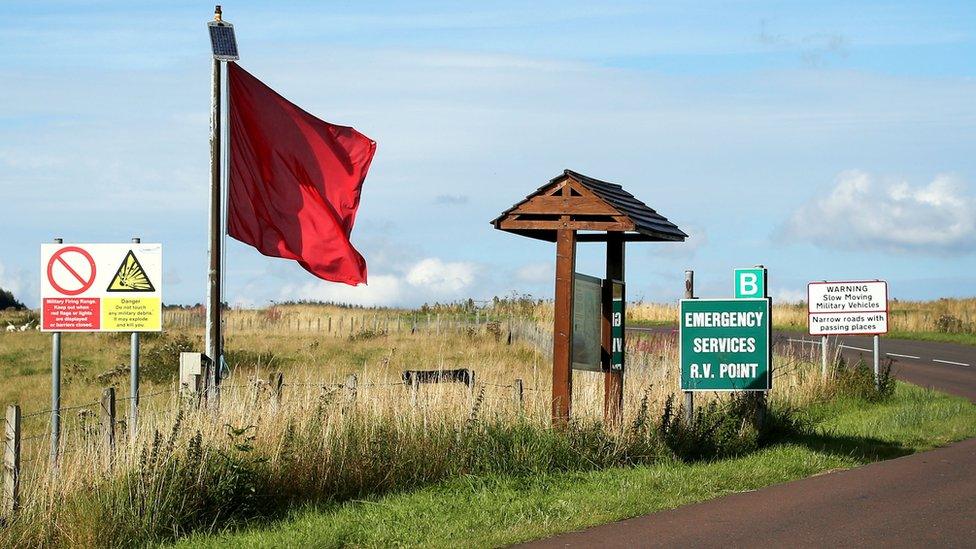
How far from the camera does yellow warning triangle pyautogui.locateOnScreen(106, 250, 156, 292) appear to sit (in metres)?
12.9

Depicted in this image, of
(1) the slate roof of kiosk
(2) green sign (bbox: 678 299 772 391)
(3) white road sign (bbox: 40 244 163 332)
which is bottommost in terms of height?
(2) green sign (bbox: 678 299 772 391)

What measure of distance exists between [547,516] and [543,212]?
166 inches

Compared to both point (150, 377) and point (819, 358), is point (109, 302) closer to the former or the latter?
point (819, 358)

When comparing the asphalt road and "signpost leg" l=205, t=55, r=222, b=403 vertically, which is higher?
"signpost leg" l=205, t=55, r=222, b=403

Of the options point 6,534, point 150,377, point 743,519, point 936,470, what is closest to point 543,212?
point 743,519

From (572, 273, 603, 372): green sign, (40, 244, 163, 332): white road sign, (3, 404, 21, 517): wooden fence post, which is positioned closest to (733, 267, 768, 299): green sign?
(572, 273, 603, 372): green sign

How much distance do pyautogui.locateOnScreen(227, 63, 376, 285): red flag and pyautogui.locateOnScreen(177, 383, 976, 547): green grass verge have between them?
17.0 feet

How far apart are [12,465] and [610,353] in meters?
6.78

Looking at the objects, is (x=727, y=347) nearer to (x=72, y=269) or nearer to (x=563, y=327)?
(x=563, y=327)

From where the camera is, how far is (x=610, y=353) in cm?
1401

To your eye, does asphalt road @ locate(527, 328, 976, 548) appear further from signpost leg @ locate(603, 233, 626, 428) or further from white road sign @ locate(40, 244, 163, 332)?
white road sign @ locate(40, 244, 163, 332)

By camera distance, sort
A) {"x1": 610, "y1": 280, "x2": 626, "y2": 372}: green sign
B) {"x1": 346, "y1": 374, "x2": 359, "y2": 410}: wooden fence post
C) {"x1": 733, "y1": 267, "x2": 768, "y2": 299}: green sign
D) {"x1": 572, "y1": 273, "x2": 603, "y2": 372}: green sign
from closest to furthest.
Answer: {"x1": 346, "y1": 374, "x2": 359, "y2": 410}: wooden fence post < {"x1": 572, "y1": 273, "x2": 603, "y2": 372}: green sign < {"x1": 610, "y1": 280, "x2": 626, "y2": 372}: green sign < {"x1": 733, "y1": 267, "x2": 768, "y2": 299}: green sign

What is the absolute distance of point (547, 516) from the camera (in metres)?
10.1

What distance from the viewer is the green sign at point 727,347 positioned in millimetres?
14102
